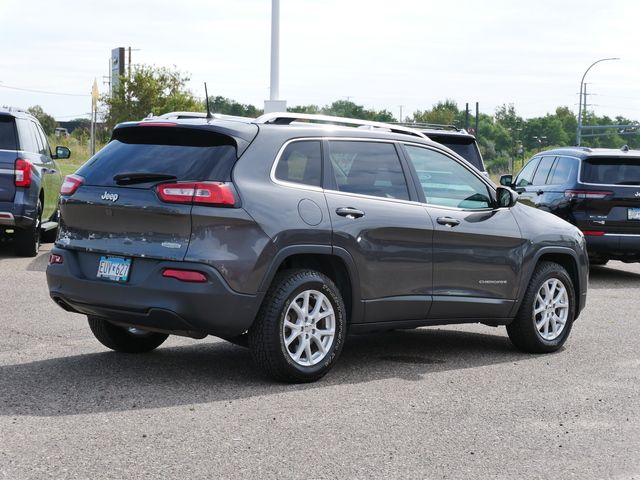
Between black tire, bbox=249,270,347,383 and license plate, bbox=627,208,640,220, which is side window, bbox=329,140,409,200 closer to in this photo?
black tire, bbox=249,270,347,383

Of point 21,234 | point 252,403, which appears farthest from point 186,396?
point 21,234

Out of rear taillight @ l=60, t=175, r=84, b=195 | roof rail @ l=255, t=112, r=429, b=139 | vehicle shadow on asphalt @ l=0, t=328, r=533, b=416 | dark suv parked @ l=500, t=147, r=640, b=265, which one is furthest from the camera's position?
dark suv parked @ l=500, t=147, r=640, b=265

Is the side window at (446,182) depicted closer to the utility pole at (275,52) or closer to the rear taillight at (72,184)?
the rear taillight at (72,184)

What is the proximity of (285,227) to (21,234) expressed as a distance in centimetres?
942

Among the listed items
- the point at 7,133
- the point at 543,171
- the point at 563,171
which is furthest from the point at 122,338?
the point at 543,171

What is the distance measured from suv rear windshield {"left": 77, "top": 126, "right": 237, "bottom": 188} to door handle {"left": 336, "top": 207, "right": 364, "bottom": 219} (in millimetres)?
852

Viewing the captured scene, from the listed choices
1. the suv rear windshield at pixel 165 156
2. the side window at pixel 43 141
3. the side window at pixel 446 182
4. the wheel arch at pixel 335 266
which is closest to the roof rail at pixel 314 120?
the side window at pixel 446 182

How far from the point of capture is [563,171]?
15.8 metres

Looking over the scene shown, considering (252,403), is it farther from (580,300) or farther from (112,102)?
(112,102)

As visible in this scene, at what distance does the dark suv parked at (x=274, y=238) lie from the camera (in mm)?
6871

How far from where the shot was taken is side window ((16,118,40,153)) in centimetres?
1516

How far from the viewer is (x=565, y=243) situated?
363 inches

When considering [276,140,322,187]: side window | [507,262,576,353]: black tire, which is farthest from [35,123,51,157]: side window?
[276,140,322,187]: side window

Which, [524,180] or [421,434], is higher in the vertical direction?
[524,180]
